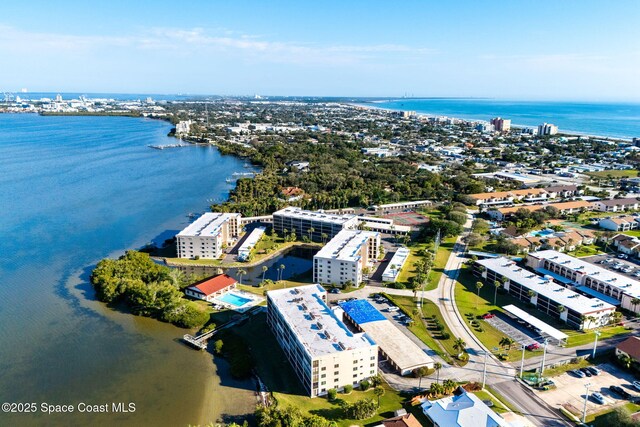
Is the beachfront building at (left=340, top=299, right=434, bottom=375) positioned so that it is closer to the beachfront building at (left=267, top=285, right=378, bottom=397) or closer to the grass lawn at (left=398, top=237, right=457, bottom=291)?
the beachfront building at (left=267, top=285, right=378, bottom=397)

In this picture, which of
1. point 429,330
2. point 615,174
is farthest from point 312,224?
point 615,174

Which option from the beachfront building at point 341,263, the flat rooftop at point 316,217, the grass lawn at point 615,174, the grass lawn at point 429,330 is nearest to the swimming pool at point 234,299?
the beachfront building at point 341,263

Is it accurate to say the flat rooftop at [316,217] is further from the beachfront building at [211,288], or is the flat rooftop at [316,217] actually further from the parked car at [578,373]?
the parked car at [578,373]

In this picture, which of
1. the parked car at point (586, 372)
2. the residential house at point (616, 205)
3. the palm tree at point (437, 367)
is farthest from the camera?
the residential house at point (616, 205)

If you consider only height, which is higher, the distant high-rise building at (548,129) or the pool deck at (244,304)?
the distant high-rise building at (548,129)

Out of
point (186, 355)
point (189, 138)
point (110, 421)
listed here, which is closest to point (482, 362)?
point (186, 355)

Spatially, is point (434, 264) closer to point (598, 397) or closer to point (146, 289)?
point (598, 397)

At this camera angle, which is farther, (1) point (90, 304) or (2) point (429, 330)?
(1) point (90, 304)

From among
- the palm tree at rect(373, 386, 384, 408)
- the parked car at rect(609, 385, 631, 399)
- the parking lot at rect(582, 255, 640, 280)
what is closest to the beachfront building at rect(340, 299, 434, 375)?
the palm tree at rect(373, 386, 384, 408)
